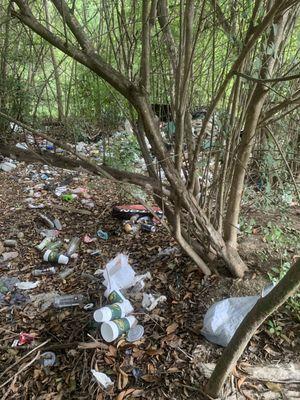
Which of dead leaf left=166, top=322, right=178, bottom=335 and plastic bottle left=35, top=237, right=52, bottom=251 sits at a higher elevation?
plastic bottle left=35, top=237, right=52, bottom=251

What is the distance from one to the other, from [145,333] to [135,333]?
0.17 feet

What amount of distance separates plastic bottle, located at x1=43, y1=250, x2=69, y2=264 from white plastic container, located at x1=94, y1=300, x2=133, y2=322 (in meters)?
0.77

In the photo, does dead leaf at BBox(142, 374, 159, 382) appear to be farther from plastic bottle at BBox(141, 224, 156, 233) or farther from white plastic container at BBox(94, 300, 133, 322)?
plastic bottle at BBox(141, 224, 156, 233)

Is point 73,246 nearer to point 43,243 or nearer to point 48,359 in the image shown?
point 43,243

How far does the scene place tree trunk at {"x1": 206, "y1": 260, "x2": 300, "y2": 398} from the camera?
1074 millimetres

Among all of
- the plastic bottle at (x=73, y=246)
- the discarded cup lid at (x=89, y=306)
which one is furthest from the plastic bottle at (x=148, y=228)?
the discarded cup lid at (x=89, y=306)

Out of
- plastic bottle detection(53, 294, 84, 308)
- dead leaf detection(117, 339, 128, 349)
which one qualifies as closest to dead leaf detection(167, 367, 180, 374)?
dead leaf detection(117, 339, 128, 349)

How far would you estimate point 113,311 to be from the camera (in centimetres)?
187

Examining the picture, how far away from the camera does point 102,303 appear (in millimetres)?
2072

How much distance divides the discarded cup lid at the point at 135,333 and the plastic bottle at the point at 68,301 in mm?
416

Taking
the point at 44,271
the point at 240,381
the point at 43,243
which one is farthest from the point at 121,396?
the point at 43,243

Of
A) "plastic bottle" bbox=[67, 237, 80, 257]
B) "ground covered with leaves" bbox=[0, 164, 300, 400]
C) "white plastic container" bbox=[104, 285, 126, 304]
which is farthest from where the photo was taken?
"plastic bottle" bbox=[67, 237, 80, 257]

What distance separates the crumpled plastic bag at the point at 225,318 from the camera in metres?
1.70

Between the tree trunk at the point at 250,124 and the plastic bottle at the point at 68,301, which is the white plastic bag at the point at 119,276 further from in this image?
the tree trunk at the point at 250,124
